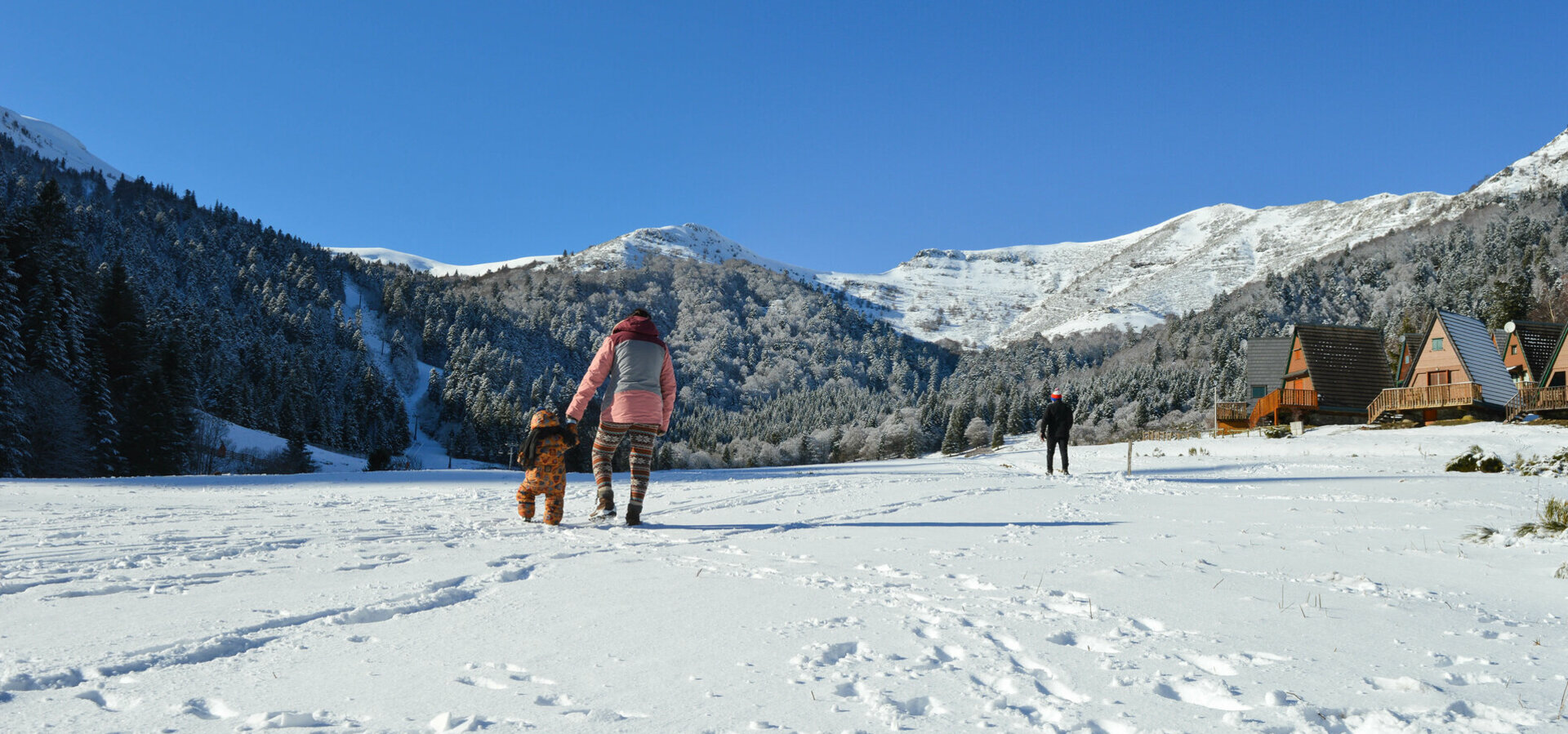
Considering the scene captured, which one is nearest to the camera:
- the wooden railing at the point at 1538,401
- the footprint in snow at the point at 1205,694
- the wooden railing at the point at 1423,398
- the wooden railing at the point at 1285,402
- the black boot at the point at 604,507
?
the footprint in snow at the point at 1205,694

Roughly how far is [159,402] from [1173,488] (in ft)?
164

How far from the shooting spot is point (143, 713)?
2.11 meters

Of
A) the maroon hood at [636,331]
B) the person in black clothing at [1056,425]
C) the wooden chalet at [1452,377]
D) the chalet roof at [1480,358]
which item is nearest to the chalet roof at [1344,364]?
the wooden chalet at [1452,377]

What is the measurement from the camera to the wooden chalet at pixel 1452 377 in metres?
30.2

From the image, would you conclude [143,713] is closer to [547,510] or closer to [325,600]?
[325,600]

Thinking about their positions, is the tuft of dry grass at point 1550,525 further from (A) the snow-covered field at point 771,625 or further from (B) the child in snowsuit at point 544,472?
(B) the child in snowsuit at point 544,472

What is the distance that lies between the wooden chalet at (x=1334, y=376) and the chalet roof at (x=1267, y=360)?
2765 mm

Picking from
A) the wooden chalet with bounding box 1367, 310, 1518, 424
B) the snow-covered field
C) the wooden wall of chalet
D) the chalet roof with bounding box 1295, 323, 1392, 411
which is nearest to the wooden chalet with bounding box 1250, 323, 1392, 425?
the chalet roof with bounding box 1295, 323, 1392, 411

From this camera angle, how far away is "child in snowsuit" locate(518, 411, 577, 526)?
742 cm

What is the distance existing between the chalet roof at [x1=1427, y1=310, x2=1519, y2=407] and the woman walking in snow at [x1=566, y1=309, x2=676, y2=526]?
1420 inches

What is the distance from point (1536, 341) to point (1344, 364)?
7514mm

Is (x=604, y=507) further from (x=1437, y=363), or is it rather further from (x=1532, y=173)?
(x=1532, y=173)

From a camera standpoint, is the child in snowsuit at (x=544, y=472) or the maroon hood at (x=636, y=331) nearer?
the child in snowsuit at (x=544, y=472)

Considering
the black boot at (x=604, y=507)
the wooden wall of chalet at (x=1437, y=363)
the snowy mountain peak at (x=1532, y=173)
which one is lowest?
the black boot at (x=604, y=507)
